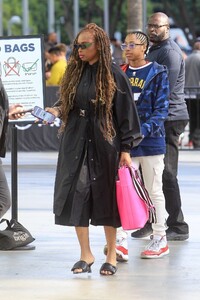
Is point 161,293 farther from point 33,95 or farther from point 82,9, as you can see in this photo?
point 82,9

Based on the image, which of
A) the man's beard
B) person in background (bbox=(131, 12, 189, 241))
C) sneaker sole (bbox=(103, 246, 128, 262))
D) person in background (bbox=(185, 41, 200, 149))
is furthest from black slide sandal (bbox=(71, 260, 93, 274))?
person in background (bbox=(185, 41, 200, 149))

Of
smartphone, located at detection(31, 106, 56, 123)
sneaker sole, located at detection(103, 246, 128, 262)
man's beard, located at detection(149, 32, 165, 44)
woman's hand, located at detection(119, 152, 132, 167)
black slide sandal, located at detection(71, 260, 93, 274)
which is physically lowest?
sneaker sole, located at detection(103, 246, 128, 262)

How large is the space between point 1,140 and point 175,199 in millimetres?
1936

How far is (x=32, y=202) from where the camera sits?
1330 centimetres

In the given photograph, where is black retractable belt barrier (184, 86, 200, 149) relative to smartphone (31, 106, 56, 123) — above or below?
below

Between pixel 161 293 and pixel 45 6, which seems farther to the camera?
pixel 45 6

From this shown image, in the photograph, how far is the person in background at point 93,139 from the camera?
332 inches

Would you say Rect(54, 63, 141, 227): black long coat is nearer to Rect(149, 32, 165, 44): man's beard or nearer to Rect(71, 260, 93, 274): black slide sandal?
Rect(71, 260, 93, 274): black slide sandal

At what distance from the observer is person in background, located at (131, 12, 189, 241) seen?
1014 cm

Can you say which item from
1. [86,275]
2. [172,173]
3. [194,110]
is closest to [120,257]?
[86,275]

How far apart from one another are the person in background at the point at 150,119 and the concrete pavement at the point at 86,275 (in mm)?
196

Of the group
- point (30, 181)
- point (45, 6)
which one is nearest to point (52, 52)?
point (30, 181)

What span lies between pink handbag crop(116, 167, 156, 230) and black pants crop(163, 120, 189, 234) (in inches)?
66.9

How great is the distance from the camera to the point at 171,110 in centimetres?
1023
